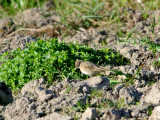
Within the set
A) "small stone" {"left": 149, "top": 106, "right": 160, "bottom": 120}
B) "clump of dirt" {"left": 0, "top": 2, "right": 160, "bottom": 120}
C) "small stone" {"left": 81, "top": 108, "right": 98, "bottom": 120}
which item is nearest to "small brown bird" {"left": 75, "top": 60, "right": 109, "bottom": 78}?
"clump of dirt" {"left": 0, "top": 2, "right": 160, "bottom": 120}

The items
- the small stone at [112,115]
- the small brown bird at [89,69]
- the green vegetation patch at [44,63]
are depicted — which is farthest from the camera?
the green vegetation patch at [44,63]

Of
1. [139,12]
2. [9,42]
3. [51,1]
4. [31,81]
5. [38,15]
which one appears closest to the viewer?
[31,81]

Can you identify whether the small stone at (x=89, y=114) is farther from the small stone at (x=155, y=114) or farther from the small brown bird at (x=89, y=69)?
the small brown bird at (x=89, y=69)

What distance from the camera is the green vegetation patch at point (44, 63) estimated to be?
17.4 feet

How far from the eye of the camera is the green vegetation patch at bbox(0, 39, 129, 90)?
17.4 feet

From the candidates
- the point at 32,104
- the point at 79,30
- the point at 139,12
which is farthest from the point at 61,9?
the point at 32,104

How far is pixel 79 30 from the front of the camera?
7.41 metres

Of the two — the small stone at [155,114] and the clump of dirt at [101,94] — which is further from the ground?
the small stone at [155,114]

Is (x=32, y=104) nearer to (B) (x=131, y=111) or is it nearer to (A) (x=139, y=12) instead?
(B) (x=131, y=111)

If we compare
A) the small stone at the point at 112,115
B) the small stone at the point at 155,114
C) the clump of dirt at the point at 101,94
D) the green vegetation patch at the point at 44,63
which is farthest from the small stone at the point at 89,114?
the green vegetation patch at the point at 44,63

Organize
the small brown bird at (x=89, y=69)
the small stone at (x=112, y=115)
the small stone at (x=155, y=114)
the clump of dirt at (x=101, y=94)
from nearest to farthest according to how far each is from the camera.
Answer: the small stone at (x=155, y=114)
the small stone at (x=112, y=115)
the clump of dirt at (x=101, y=94)
the small brown bird at (x=89, y=69)

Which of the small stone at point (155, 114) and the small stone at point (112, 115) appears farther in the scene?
the small stone at point (112, 115)

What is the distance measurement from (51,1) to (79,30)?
8.59 ft

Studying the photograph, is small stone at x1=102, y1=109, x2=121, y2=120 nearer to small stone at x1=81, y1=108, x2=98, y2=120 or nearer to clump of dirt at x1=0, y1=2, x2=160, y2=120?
clump of dirt at x1=0, y1=2, x2=160, y2=120
